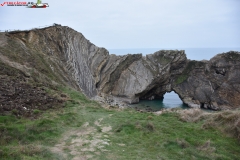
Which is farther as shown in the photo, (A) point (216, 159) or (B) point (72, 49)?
(B) point (72, 49)

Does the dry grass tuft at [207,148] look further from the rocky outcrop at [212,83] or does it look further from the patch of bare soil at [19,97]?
the rocky outcrop at [212,83]

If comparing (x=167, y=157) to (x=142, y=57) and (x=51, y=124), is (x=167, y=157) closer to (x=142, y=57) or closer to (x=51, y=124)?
(x=51, y=124)

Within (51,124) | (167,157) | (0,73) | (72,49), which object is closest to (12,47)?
(0,73)

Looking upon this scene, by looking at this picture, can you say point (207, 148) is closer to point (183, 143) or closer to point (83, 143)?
point (183, 143)

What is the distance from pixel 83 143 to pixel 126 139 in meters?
2.75

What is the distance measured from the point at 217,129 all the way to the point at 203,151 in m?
4.29

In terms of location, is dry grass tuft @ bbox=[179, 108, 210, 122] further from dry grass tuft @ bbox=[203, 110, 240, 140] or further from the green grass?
dry grass tuft @ bbox=[203, 110, 240, 140]

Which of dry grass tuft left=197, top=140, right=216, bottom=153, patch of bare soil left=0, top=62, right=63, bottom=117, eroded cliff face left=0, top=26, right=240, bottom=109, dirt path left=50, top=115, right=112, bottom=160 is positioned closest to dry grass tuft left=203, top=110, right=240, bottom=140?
dry grass tuft left=197, top=140, right=216, bottom=153

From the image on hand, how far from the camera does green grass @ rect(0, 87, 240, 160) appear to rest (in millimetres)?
11125

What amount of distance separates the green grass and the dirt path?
5.1 inches

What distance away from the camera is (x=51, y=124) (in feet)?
50.1

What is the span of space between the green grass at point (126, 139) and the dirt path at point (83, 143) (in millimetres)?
129

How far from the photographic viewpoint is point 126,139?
548 inches

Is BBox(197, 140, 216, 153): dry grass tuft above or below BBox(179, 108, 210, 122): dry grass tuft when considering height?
below
